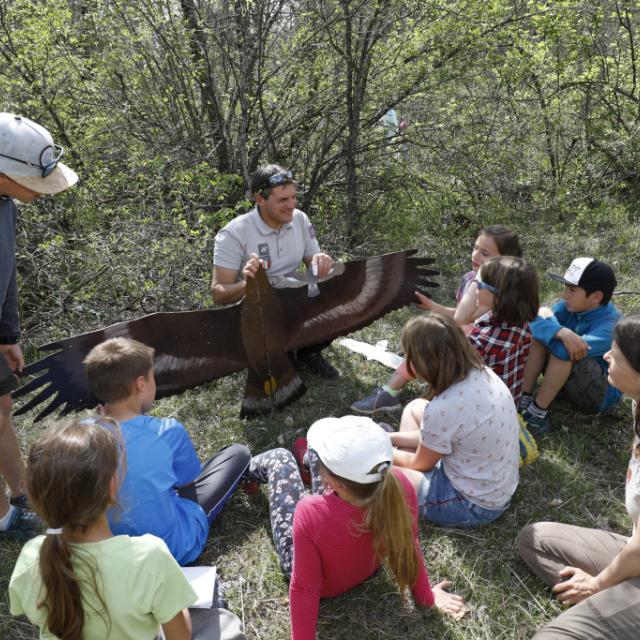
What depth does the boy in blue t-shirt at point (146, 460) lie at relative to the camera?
203 centimetres

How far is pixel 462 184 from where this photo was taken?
6172 mm

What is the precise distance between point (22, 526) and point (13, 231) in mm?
1337

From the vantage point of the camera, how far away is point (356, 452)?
1.68m

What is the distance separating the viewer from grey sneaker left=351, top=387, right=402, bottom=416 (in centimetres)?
342

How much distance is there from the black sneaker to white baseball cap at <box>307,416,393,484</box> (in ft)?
7.06

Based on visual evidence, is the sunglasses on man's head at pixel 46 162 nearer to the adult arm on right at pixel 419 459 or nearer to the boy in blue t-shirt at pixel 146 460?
the boy in blue t-shirt at pixel 146 460

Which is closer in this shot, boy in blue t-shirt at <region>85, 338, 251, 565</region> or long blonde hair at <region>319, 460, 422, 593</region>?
long blonde hair at <region>319, 460, 422, 593</region>

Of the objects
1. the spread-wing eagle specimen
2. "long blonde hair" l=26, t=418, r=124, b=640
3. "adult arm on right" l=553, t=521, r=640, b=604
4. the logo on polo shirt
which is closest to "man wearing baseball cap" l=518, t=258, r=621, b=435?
the spread-wing eagle specimen

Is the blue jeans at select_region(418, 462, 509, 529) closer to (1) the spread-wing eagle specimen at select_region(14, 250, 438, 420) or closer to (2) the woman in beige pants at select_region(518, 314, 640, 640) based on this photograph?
(2) the woman in beige pants at select_region(518, 314, 640, 640)

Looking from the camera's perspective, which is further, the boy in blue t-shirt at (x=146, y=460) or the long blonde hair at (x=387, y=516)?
the boy in blue t-shirt at (x=146, y=460)

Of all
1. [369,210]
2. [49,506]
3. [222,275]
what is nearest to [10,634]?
[49,506]

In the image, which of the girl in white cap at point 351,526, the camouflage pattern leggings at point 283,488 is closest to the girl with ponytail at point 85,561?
the girl in white cap at point 351,526

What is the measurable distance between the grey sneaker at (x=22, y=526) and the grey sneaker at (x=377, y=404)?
1.79 meters

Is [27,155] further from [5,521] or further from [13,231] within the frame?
[5,521]
